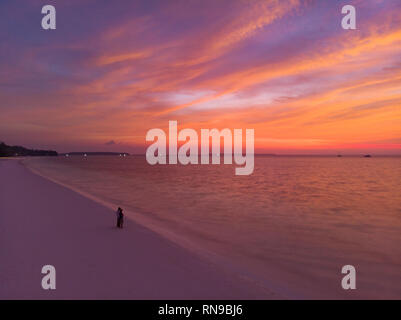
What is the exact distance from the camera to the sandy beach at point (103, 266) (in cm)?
558

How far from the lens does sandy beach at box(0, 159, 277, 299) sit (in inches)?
220

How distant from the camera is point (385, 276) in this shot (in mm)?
7941

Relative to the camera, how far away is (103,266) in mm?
6691

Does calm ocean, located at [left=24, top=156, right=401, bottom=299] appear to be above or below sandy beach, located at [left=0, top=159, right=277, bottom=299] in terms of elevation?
below

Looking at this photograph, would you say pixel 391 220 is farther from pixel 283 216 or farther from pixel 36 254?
pixel 36 254

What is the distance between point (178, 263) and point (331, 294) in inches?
162

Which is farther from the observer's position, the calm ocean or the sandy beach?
the calm ocean

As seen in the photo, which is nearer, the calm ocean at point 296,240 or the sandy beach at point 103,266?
the sandy beach at point 103,266

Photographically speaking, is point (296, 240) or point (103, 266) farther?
point (296, 240)

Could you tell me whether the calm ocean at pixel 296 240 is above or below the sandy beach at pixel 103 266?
below

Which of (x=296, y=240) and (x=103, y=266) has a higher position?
(x=103, y=266)
